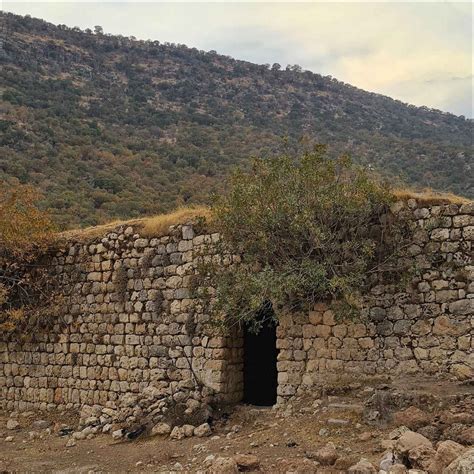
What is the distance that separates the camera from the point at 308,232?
8.95 m

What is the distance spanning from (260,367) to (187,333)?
199 centimetres

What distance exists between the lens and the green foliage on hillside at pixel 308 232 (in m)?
8.79

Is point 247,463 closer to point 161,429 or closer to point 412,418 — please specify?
point 412,418

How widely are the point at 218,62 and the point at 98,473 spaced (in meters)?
44.0

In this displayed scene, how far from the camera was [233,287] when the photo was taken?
9.55 meters

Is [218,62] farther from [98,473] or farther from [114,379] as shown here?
[98,473]

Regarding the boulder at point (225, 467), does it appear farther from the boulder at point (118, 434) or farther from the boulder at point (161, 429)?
the boulder at point (118, 434)

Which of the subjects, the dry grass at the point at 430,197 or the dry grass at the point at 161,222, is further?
the dry grass at the point at 161,222

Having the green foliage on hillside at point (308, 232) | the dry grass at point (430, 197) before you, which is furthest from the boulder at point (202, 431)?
the dry grass at point (430, 197)

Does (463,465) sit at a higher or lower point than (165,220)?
lower

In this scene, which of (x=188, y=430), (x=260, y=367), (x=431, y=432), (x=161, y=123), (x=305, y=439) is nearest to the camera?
(x=431, y=432)

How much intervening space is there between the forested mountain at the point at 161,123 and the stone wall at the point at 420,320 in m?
9.98

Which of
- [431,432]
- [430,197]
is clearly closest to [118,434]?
[431,432]

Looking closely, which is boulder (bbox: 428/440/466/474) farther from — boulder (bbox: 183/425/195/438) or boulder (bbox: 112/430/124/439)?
boulder (bbox: 112/430/124/439)
